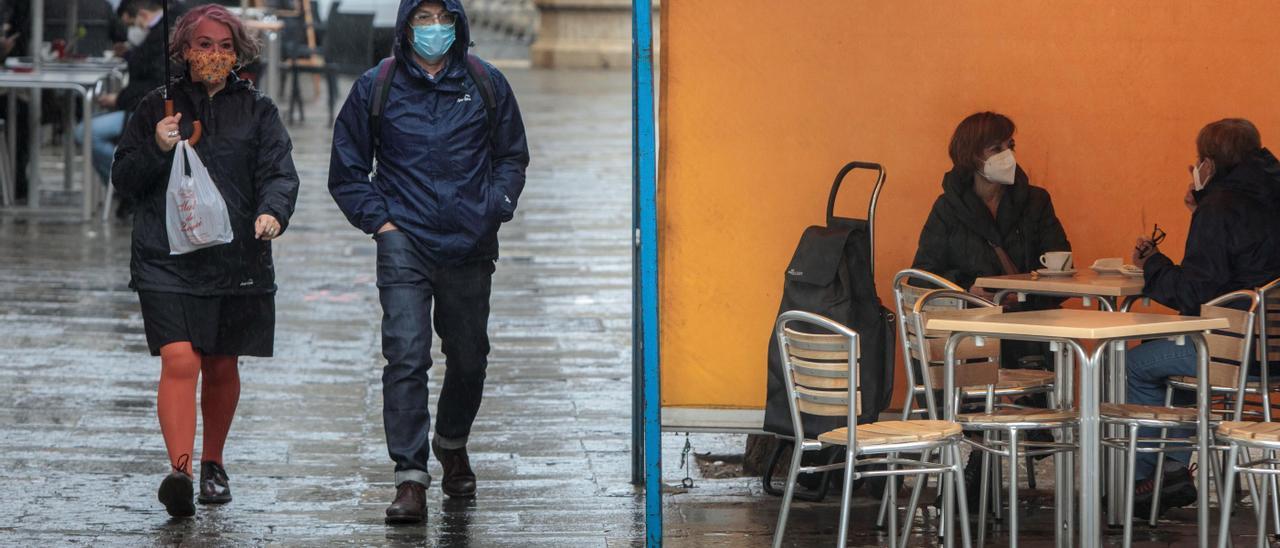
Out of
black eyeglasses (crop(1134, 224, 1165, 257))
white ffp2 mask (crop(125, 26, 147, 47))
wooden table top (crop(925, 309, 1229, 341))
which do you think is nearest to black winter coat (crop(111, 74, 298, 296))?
wooden table top (crop(925, 309, 1229, 341))

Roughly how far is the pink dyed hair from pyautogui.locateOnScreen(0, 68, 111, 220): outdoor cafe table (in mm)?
6465

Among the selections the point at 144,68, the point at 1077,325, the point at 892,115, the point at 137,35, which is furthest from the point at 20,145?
the point at 1077,325

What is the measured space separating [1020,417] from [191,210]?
2595 mm

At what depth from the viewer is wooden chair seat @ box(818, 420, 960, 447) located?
484 centimetres

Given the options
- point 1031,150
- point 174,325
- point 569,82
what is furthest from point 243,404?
point 569,82

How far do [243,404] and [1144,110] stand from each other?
3795 millimetres

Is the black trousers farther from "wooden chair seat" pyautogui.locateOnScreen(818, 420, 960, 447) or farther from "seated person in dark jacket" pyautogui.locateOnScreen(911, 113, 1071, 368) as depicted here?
"wooden chair seat" pyautogui.locateOnScreen(818, 420, 960, 447)

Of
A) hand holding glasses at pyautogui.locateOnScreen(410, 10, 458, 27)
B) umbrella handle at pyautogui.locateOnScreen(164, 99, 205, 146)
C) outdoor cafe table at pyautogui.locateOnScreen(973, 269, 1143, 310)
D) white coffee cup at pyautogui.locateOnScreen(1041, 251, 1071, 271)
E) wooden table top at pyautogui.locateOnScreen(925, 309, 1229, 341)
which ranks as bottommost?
wooden table top at pyautogui.locateOnScreen(925, 309, 1229, 341)

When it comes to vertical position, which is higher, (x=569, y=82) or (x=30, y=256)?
(x=569, y=82)

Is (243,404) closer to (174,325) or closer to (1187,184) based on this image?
(174,325)

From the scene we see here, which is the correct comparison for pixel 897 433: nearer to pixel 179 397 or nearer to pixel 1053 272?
pixel 1053 272

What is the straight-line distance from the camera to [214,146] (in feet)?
19.3

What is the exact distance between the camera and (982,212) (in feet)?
21.4

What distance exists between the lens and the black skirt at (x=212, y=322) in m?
5.81
